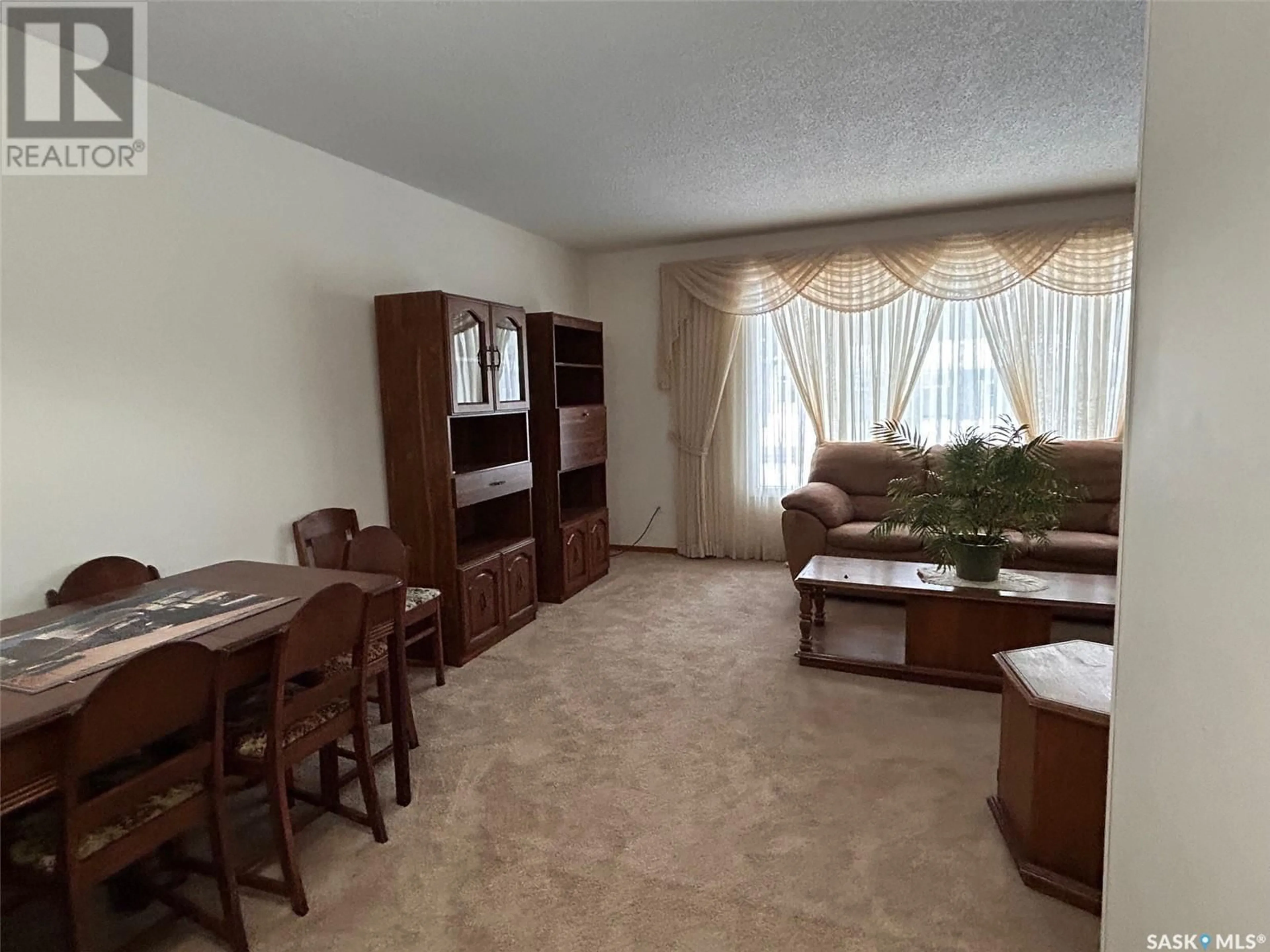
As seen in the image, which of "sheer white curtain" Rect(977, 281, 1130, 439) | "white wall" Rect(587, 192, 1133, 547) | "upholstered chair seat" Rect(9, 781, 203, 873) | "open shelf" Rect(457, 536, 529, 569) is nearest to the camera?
"upholstered chair seat" Rect(9, 781, 203, 873)

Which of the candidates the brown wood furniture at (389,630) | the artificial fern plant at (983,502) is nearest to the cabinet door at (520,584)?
the brown wood furniture at (389,630)

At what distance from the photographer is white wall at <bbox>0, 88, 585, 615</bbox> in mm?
2174

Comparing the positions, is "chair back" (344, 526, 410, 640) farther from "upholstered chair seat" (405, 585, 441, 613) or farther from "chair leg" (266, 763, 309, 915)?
"chair leg" (266, 763, 309, 915)

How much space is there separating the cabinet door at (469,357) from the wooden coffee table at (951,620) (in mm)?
1858

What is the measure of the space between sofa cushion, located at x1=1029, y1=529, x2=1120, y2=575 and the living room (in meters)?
0.02

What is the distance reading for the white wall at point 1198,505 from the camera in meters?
0.84

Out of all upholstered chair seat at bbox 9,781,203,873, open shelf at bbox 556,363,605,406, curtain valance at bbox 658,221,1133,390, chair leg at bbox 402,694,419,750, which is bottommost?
chair leg at bbox 402,694,419,750

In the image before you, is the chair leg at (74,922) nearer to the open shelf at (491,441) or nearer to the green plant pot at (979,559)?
the open shelf at (491,441)

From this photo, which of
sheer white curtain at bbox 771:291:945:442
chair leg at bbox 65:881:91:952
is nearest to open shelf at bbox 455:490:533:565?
sheer white curtain at bbox 771:291:945:442

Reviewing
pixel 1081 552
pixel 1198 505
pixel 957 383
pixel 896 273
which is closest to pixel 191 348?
pixel 1198 505

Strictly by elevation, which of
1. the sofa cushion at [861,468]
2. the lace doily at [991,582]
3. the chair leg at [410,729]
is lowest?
the chair leg at [410,729]

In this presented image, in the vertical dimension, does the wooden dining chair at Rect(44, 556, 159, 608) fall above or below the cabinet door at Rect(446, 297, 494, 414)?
below

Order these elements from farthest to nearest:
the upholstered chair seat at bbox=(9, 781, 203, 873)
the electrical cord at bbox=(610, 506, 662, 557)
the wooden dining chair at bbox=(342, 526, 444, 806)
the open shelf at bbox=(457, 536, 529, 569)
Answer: the electrical cord at bbox=(610, 506, 662, 557)
the open shelf at bbox=(457, 536, 529, 569)
the wooden dining chair at bbox=(342, 526, 444, 806)
the upholstered chair seat at bbox=(9, 781, 203, 873)

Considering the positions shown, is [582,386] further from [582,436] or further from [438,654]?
Answer: [438,654]
